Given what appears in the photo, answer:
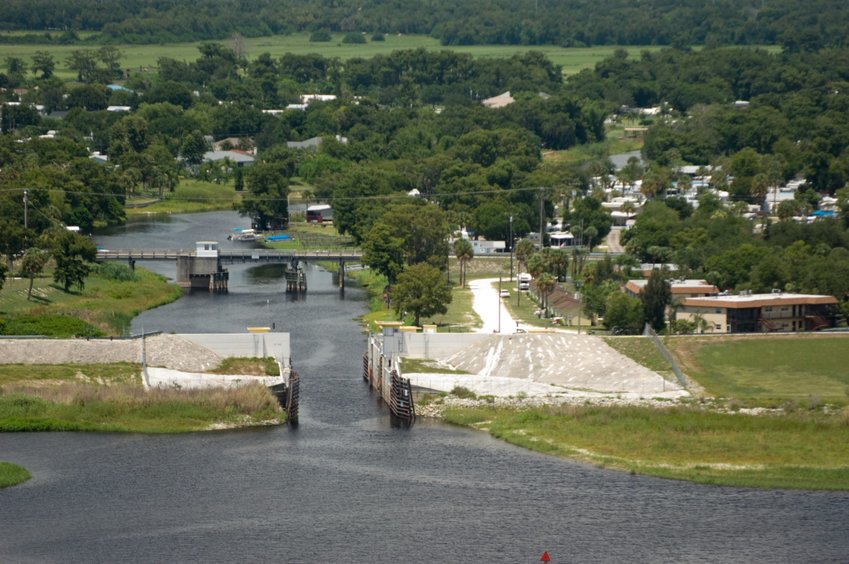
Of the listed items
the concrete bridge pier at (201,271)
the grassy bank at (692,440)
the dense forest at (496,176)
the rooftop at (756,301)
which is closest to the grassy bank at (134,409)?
the grassy bank at (692,440)

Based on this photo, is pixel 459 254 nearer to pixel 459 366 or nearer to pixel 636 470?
pixel 459 366

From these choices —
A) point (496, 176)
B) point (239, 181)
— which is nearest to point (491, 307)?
point (496, 176)

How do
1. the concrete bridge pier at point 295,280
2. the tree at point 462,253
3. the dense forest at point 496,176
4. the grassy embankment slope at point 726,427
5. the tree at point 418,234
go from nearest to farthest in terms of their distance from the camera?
the grassy embankment slope at point 726,427
the dense forest at point 496,176
the tree at point 462,253
the tree at point 418,234
the concrete bridge pier at point 295,280

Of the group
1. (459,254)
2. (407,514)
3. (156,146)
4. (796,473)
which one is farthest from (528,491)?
(156,146)

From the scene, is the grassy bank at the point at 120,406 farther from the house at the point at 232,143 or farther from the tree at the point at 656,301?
the house at the point at 232,143

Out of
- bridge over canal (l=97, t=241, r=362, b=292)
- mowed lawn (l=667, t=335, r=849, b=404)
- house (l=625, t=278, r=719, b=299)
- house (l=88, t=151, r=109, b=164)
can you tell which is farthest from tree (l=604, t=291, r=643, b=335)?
house (l=88, t=151, r=109, b=164)

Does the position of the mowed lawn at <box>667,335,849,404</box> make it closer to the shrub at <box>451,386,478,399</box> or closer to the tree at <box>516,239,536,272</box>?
the shrub at <box>451,386,478,399</box>
